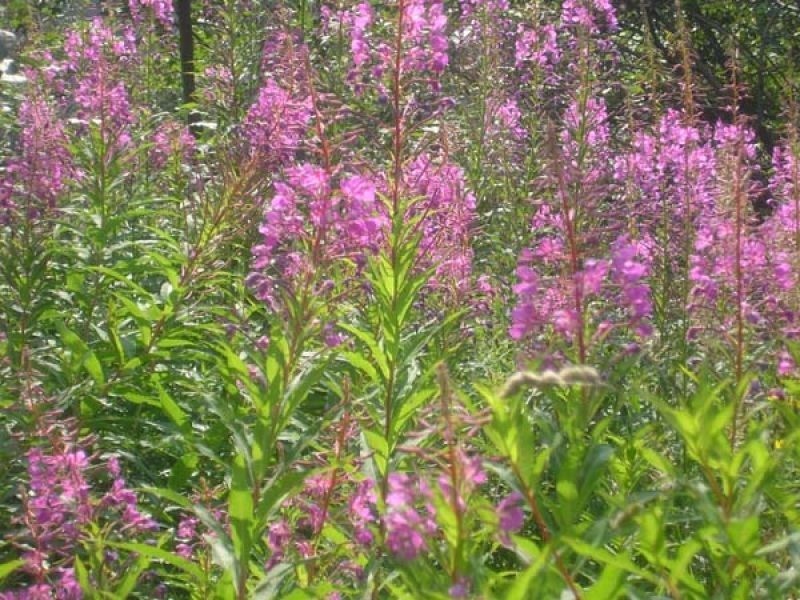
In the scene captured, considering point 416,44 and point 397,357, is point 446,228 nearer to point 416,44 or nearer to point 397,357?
point 416,44

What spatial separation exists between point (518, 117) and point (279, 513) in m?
4.30

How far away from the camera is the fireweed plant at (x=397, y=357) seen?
208cm

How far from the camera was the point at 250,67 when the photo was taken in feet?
24.1

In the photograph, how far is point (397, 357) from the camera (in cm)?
325

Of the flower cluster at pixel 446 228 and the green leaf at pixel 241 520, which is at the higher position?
the flower cluster at pixel 446 228

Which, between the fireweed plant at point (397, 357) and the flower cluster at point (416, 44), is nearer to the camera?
the fireweed plant at point (397, 357)

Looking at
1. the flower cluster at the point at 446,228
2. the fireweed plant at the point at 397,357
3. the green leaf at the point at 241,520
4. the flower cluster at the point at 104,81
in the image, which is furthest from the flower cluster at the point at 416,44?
the flower cluster at the point at 104,81

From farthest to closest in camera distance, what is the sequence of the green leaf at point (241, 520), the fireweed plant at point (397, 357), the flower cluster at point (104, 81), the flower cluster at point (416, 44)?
the flower cluster at point (104, 81), the flower cluster at point (416, 44), the green leaf at point (241, 520), the fireweed plant at point (397, 357)

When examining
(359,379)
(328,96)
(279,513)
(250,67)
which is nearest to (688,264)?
(359,379)

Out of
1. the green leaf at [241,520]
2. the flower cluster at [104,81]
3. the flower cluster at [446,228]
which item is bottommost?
the green leaf at [241,520]

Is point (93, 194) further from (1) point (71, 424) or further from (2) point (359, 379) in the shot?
(1) point (71, 424)

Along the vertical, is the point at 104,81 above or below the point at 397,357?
above

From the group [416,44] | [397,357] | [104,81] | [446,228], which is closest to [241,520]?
[397,357]

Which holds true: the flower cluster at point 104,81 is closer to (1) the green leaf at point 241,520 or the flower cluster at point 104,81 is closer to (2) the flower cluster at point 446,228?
(2) the flower cluster at point 446,228
